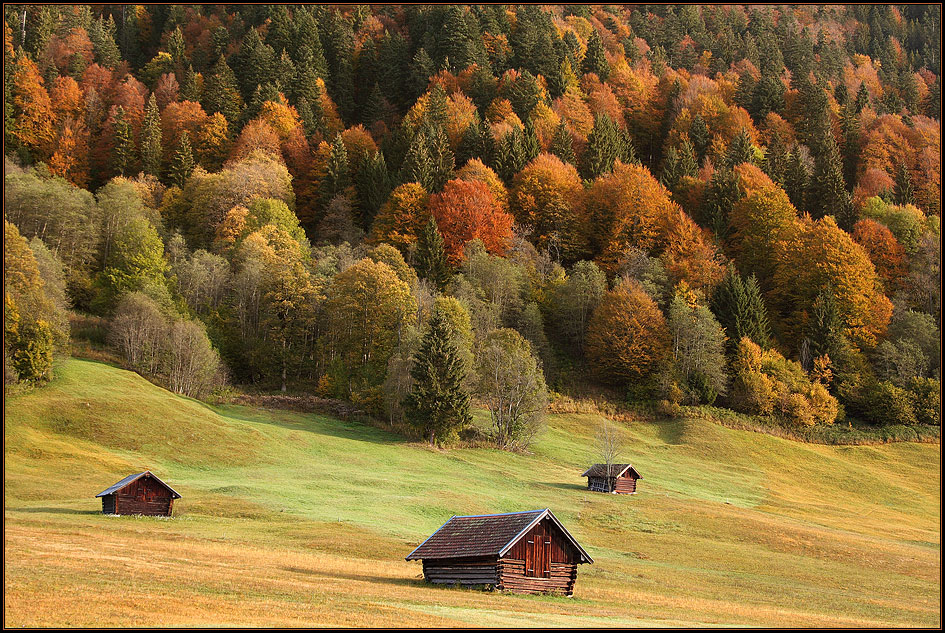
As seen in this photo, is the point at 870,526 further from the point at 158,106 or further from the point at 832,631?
the point at 158,106

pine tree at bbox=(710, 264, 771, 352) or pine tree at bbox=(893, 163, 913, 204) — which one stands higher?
pine tree at bbox=(893, 163, 913, 204)

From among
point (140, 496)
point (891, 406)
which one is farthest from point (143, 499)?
point (891, 406)

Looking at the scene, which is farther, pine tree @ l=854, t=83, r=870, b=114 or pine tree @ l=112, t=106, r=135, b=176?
pine tree @ l=854, t=83, r=870, b=114

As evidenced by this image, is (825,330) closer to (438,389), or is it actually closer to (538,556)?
(438,389)

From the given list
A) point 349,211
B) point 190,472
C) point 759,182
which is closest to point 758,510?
point 190,472

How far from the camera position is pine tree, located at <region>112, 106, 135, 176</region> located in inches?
5039

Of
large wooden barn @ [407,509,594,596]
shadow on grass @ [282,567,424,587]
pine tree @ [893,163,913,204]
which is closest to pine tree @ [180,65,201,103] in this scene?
pine tree @ [893,163,913,204]

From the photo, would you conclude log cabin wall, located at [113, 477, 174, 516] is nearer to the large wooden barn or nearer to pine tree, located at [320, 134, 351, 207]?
the large wooden barn

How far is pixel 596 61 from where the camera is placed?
6467 inches

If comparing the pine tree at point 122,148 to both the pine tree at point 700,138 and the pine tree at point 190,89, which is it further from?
the pine tree at point 700,138

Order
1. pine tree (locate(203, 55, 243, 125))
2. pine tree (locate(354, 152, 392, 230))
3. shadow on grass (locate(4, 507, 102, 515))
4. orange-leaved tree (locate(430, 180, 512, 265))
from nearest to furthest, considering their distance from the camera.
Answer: shadow on grass (locate(4, 507, 102, 515)) < orange-leaved tree (locate(430, 180, 512, 265)) < pine tree (locate(354, 152, 392, 230)) < pine tree (locate(203, 55, 243, 125))

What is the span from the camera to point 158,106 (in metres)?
144

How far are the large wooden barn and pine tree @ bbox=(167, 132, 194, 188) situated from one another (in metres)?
101

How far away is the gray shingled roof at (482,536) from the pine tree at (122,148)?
107m
